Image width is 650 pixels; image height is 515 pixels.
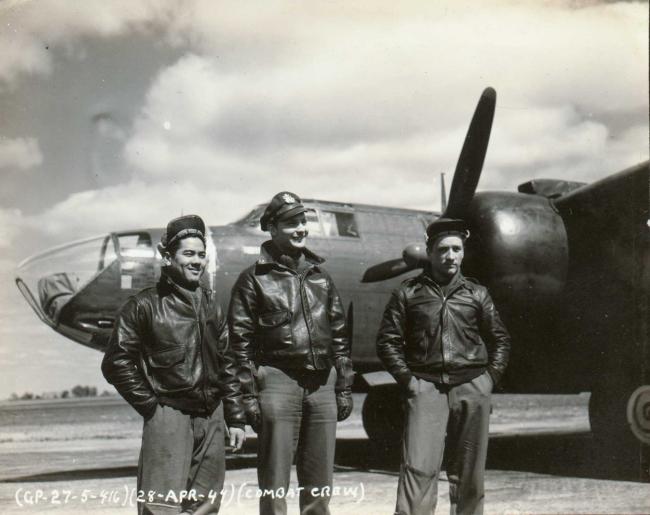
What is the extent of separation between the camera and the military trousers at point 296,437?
4332 mm

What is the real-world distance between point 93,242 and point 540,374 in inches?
225

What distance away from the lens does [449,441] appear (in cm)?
472

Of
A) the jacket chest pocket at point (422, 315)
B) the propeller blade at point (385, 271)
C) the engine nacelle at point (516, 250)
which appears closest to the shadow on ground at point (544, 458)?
the engine nacelle at point (516, 250)

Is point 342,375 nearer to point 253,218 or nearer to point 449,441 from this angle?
point 449,441

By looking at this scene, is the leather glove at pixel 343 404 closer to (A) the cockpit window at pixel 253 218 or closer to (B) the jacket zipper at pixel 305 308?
(B) the jacket zipper at pixel 305 308

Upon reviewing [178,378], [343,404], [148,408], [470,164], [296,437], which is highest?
[470,164]

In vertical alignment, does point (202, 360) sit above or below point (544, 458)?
above

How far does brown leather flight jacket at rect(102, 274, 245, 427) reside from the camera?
3.94m

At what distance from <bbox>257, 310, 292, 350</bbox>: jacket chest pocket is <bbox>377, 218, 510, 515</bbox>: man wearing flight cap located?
0.71 m

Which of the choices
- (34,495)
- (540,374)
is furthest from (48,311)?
(540,374)

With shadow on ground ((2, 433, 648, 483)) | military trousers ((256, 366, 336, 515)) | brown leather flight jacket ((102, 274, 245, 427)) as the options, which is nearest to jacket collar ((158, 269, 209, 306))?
brown leather flight jacket ((102, 274, 245, 427))

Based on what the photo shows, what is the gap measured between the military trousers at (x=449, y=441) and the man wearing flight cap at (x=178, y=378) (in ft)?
3.71

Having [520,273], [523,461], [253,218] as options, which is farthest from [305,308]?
[523,461]

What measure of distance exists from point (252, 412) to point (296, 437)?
336mm
